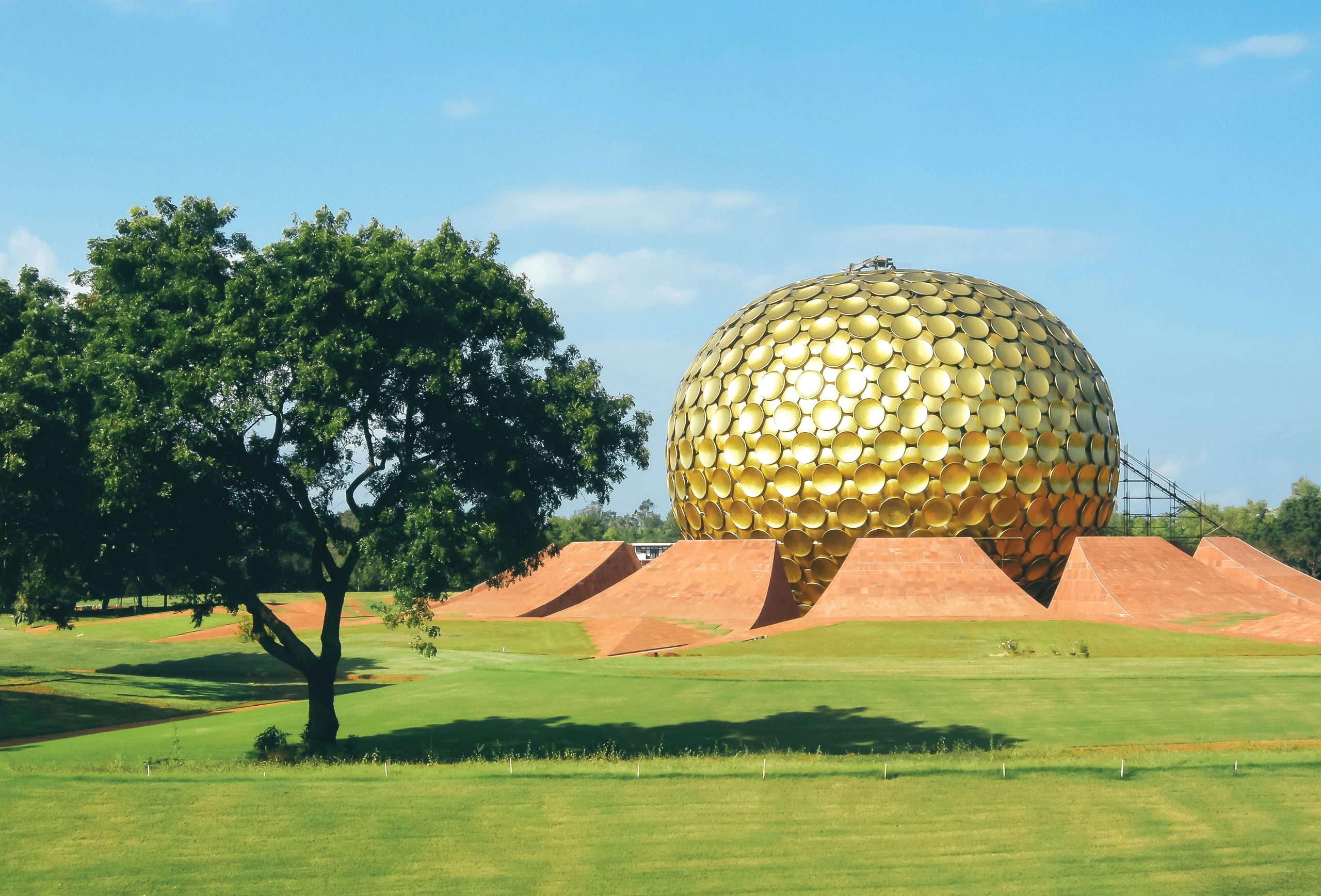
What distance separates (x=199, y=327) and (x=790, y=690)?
46.0 ft

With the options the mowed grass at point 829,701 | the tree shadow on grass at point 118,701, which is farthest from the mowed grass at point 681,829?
the tree shadow on grass at point 118,701

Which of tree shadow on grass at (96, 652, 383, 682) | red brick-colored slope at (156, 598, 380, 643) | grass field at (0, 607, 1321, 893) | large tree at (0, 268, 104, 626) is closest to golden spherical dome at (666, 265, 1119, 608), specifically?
grass field at (0, 607, 1321, 893)

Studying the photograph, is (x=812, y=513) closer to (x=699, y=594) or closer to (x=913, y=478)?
(x=913, y=478)

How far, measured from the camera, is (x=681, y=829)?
1239 cm

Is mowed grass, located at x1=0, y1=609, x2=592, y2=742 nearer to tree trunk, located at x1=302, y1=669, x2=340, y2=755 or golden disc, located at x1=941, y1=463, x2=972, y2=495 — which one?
tree trunk, located at x1=302, y1=669, x2=340, y2=755

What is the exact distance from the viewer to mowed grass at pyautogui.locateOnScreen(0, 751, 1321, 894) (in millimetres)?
11125

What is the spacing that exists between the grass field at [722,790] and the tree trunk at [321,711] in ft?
2.47

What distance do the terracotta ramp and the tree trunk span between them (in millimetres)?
15823

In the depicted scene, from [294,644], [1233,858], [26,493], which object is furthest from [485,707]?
[1233,858]

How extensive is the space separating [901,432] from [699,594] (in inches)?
352

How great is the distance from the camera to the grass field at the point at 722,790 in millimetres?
11336

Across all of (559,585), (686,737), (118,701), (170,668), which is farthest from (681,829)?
(559,585)

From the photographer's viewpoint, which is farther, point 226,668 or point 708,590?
point 708,590

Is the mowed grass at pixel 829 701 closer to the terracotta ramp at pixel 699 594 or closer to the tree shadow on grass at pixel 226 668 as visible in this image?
the tree shadow on grass at pixel 226 668
